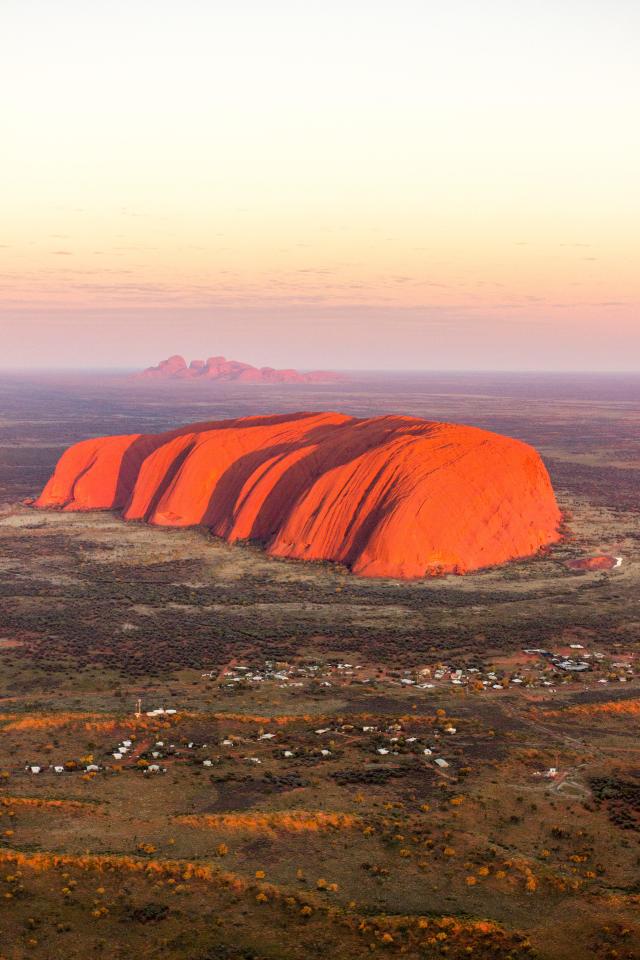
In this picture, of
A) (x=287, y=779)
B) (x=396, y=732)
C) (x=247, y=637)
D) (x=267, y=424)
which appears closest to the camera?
(x=287, y=779)

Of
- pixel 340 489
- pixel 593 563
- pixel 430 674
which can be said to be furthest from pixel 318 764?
pixel 340 489

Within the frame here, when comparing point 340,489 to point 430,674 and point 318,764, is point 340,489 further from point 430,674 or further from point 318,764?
point 318,764

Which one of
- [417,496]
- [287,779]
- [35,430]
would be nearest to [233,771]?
[287,779]

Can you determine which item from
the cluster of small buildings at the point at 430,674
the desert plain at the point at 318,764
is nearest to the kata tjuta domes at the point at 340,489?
the desert plain at the point at 318,764

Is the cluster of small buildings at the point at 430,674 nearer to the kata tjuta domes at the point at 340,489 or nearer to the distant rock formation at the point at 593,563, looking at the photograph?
the kata tjuta domes at the point at 340,489

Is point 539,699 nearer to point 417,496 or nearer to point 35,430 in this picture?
point 417,496

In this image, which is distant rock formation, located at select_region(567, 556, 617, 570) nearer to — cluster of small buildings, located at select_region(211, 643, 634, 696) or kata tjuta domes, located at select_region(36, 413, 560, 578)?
kata tjuta domes, located at select_region(36, 413, 560, 578)

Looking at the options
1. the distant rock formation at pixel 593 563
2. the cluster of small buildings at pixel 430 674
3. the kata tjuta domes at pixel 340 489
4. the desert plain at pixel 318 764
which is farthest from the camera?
the kata tjuta domes at pixel 340 489

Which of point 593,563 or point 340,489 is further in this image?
point 340,489
